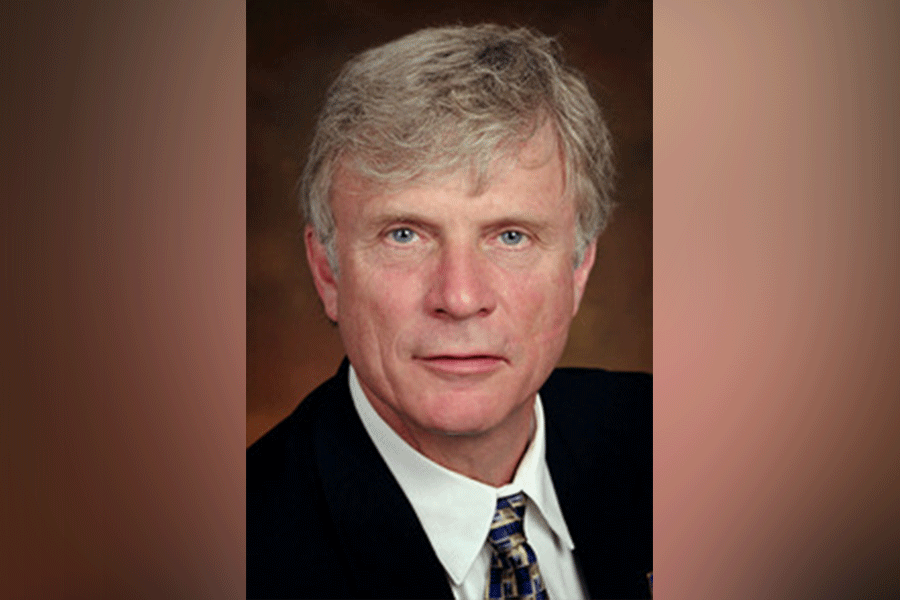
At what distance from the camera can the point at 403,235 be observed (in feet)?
6.91

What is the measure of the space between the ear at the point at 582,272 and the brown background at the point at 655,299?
26cm

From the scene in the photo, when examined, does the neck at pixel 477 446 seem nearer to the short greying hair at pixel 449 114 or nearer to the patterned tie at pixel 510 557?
the patterned tie at pixel 510 557

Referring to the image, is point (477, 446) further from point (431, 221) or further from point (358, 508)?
point (431, 221)

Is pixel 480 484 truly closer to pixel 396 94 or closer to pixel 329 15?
pixel 396 94

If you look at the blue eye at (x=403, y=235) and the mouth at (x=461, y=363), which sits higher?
the blue eye at (x=403, y=235)

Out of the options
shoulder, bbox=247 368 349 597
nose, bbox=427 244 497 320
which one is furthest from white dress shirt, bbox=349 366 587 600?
nose, bbox=427 244 497 320

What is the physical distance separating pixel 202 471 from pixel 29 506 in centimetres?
38

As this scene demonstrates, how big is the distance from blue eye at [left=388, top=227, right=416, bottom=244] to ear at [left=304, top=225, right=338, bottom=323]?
151 millimetres

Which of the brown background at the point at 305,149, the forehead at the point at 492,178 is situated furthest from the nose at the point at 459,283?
the brown background at the point at 305,149

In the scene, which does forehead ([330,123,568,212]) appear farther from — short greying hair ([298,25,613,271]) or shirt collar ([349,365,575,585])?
shirt collar ([349,365,575,585])

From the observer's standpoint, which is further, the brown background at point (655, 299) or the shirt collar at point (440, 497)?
the brown background at point (655, 299)

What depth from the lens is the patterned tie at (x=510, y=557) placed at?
85.6 inches

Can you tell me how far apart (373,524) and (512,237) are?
2.10 feet

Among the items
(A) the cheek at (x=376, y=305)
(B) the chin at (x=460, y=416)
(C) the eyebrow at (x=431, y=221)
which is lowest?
(B) the chin at (x=460, y=416)
